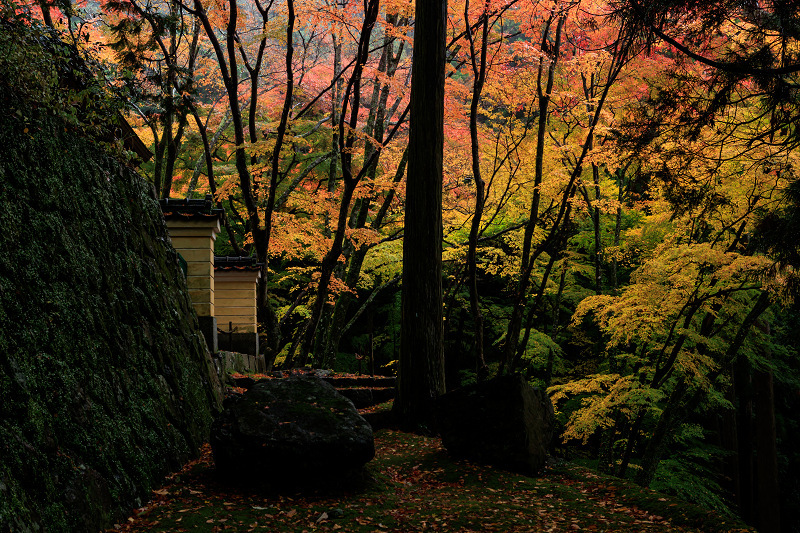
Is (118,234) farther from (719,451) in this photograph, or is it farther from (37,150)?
(719,451)

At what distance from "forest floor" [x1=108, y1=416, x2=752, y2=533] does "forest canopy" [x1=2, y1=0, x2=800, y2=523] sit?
8.31 feet

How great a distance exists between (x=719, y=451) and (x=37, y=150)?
1480 centimetres

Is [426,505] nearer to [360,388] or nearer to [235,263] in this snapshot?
[360,388]

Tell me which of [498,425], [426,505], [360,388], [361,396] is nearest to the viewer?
[426,505]

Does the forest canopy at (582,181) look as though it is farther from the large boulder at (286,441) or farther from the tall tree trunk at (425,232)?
the large boulder at (286,441)

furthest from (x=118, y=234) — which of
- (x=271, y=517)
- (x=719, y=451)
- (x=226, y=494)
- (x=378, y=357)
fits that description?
(x=378, y=357)

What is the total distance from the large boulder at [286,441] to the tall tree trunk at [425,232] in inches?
104

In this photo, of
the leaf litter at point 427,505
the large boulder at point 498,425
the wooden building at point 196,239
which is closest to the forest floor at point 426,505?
the leaf litter at point 427,505

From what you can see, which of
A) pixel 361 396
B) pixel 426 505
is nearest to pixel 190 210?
pixel 361 396

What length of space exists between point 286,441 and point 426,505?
4.72 ft

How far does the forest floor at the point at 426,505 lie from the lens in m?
3.84

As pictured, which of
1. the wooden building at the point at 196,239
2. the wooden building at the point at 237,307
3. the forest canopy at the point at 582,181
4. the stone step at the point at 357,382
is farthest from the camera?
the wooden building at the point at 237,307

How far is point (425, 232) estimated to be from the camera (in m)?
7.53

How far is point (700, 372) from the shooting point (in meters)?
8.79
